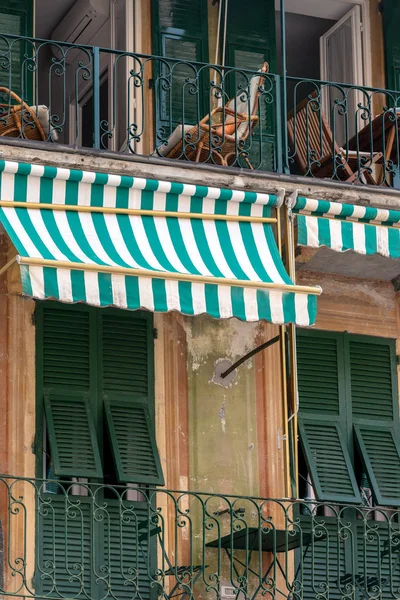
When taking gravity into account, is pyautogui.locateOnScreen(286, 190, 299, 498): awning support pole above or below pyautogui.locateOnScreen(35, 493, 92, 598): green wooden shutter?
above

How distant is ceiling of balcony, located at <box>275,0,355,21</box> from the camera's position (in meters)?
18.1

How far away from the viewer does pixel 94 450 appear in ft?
50.3

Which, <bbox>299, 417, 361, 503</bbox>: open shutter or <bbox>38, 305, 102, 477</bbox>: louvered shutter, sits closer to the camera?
<bbox>38, 305, 102, 477</bbox>: louvered shutter

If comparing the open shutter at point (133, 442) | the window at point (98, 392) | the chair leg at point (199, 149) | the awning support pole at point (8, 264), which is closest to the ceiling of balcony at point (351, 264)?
the chair leg at point (199, 149)

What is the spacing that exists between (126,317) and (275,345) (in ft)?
4.38

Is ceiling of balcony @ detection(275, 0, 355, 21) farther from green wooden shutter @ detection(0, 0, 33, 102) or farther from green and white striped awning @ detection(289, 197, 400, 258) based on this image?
green and white striped awning @ detection(289, 197, 400, 258)

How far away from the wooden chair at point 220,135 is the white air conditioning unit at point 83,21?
1875 millimetres

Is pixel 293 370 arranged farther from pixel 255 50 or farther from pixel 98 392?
pixel 255 50

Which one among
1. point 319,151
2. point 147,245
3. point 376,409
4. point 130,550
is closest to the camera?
point 147,245

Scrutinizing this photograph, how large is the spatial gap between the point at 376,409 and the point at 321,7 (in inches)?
157

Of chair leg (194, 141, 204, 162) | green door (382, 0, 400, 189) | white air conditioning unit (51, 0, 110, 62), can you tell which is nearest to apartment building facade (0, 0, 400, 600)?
chair leg (194, 141, 204, 162)

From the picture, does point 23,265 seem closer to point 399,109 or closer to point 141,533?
point 141,533

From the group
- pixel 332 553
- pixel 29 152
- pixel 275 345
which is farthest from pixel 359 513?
pixel 29 152

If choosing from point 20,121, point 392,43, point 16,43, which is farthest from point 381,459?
point 16,43
